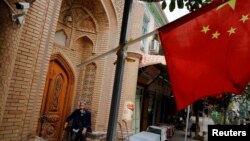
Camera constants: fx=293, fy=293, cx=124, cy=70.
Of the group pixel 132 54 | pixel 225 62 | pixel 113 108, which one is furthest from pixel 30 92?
pixel 132 54

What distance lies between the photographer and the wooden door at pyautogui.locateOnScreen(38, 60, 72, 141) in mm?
8672

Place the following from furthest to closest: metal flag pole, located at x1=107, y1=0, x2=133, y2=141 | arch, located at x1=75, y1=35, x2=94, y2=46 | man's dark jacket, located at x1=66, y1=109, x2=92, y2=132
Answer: arch, located at x1=75, y1=35, x2=94, y2=46 → man's dark jacket, located at x1=66, y1=109, x2=92, y2=132 → metal flag pole, located at x1=107, y1=0, x2=133, y2=141

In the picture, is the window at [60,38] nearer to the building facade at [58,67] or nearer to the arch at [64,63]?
the building facade at [58,67]

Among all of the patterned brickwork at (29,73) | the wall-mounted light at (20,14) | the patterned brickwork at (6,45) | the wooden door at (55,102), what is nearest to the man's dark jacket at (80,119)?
the wooden door at (55,102)

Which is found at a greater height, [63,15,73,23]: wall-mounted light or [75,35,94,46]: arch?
[63,15,73,23]: wall-mounted light

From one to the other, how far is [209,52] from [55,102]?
6.93m

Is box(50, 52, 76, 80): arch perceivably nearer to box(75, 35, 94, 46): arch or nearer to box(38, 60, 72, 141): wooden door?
box(38, 60, 72, 141): wooden door

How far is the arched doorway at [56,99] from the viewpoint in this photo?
8672 mm

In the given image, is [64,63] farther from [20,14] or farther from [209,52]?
[209,52]

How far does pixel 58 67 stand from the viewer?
9.27 m

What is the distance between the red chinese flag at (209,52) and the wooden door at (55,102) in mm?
6292

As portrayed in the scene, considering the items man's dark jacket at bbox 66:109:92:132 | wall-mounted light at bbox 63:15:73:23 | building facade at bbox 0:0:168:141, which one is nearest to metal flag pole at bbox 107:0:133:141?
building facade at bbox 0:0:168:141

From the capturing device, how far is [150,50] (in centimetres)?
1627

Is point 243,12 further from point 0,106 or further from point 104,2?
point 104,2
